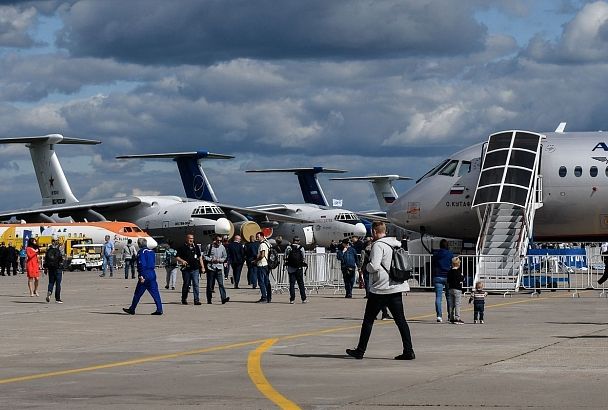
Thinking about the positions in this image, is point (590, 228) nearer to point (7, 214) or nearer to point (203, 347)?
point (203, 347)

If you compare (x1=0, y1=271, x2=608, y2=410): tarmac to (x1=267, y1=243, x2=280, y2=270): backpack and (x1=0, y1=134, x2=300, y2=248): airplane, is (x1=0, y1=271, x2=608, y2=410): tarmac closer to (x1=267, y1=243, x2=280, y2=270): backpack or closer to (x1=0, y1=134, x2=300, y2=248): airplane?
(x1=267, y1=243, x2=280, y2=270): backpack

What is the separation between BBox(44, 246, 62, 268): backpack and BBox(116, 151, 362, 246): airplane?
4216 centimetres

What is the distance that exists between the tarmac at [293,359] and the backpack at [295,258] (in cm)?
143

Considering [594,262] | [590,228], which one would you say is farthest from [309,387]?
[594,262]

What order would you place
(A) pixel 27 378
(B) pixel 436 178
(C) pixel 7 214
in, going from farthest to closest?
(C) pixel 7 214 < (B) pixel 436 178 < (A) pixel 27 378

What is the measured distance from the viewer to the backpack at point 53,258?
28938 mm

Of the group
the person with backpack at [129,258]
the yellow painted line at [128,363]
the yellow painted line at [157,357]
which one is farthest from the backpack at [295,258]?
the person with backpack at [129,258]

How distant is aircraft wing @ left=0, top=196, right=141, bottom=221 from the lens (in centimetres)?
6869

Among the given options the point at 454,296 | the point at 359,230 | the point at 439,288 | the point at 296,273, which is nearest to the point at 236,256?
the point at 296,273

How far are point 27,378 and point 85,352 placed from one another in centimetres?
355

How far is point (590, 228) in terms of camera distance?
34375 mm

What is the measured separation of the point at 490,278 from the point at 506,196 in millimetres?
2525

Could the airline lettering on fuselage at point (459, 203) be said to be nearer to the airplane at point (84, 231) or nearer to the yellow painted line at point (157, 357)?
the yellow painted line at point (157, 357)

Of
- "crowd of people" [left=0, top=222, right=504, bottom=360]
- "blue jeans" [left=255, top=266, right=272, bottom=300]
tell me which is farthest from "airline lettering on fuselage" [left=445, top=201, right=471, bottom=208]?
"blue jeans" [left=255, top=266, right=272, bottom=300]
